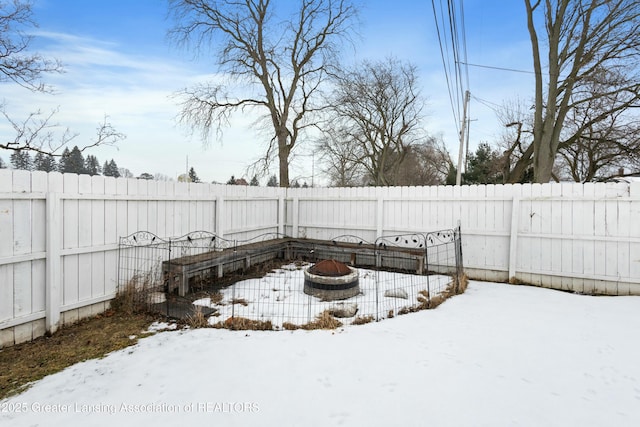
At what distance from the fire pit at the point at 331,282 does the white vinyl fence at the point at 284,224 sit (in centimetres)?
245

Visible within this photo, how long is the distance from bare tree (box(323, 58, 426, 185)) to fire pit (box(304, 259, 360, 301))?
1104 centimetres

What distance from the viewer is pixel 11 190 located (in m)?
3.33

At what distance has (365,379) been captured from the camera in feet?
8.61

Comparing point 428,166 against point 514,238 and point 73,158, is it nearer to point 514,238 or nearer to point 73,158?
point 514,238

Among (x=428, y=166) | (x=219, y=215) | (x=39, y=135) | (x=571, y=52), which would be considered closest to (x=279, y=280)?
(x=219, y=215)

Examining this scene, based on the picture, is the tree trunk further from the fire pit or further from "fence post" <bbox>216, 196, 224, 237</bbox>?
the fire pit

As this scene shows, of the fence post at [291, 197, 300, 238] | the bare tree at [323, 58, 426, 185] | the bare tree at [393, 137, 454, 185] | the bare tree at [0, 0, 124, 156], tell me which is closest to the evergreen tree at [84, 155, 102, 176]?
the bare tree at [0, 0, 124, 156]

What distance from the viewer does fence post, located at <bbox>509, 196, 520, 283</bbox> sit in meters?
5.89

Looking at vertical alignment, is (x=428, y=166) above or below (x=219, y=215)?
above

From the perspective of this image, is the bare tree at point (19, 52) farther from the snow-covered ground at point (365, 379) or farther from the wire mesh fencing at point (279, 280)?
the snow-covered ground at point (365, 379)

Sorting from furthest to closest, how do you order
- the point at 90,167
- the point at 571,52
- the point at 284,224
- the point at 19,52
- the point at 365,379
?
the point at 90,167 → the point at 571,52 → the point at 284,224 → the point at 19,52 → the point at 365,379

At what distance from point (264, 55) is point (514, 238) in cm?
993

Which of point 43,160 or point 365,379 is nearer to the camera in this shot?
point 365,379

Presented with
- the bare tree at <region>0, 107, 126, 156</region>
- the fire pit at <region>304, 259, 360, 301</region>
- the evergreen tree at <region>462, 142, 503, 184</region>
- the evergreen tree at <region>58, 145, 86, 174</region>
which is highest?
the evergreen tree at <region>462, 142, 503, 184</region>
